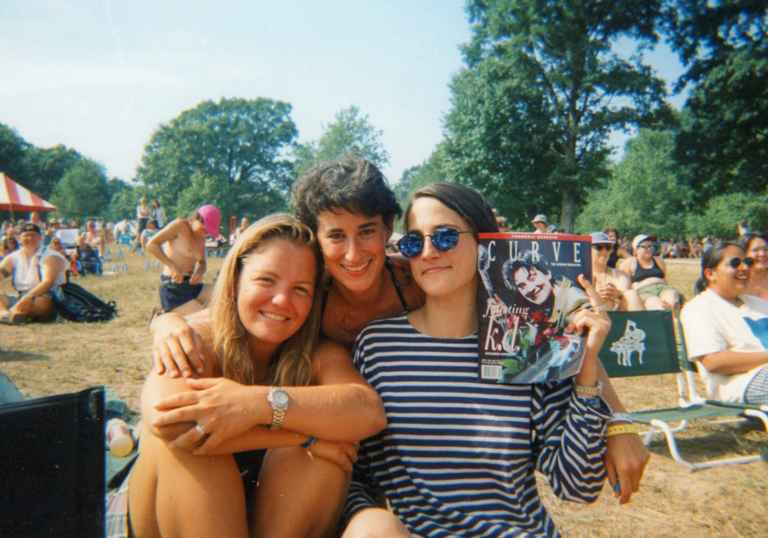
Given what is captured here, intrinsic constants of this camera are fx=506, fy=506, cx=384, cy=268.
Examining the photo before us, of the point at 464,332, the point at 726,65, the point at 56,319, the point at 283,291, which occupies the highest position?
the point at 726,65

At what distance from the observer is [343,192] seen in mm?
2279

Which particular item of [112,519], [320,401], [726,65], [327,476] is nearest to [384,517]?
[327,476]

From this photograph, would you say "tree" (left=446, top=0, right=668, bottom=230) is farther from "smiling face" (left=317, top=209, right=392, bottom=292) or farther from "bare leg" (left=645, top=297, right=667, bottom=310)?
"smiling face" (left=317, top=209, right=392, bottom=292)

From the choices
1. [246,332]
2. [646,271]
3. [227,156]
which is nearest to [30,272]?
[246,332]

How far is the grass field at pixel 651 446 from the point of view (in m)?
3.30

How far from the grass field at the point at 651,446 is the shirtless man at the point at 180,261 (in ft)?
3.01

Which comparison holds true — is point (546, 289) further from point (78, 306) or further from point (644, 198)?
point (644, 198)

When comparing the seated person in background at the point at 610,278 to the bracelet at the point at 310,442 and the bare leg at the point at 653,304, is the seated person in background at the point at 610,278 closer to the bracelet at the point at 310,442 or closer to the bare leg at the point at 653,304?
the bare leg at the point at 653,304

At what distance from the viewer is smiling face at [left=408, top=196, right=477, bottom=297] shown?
6.81 ft

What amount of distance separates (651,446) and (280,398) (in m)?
4.04

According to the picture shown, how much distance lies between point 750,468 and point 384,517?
12.5 feet

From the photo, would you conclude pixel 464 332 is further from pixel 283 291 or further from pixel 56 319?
pixel 56 319

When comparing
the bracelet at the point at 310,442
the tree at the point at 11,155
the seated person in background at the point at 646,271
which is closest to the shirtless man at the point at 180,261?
the bracelet at the point at 310,442

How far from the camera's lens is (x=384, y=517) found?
1718 mm
